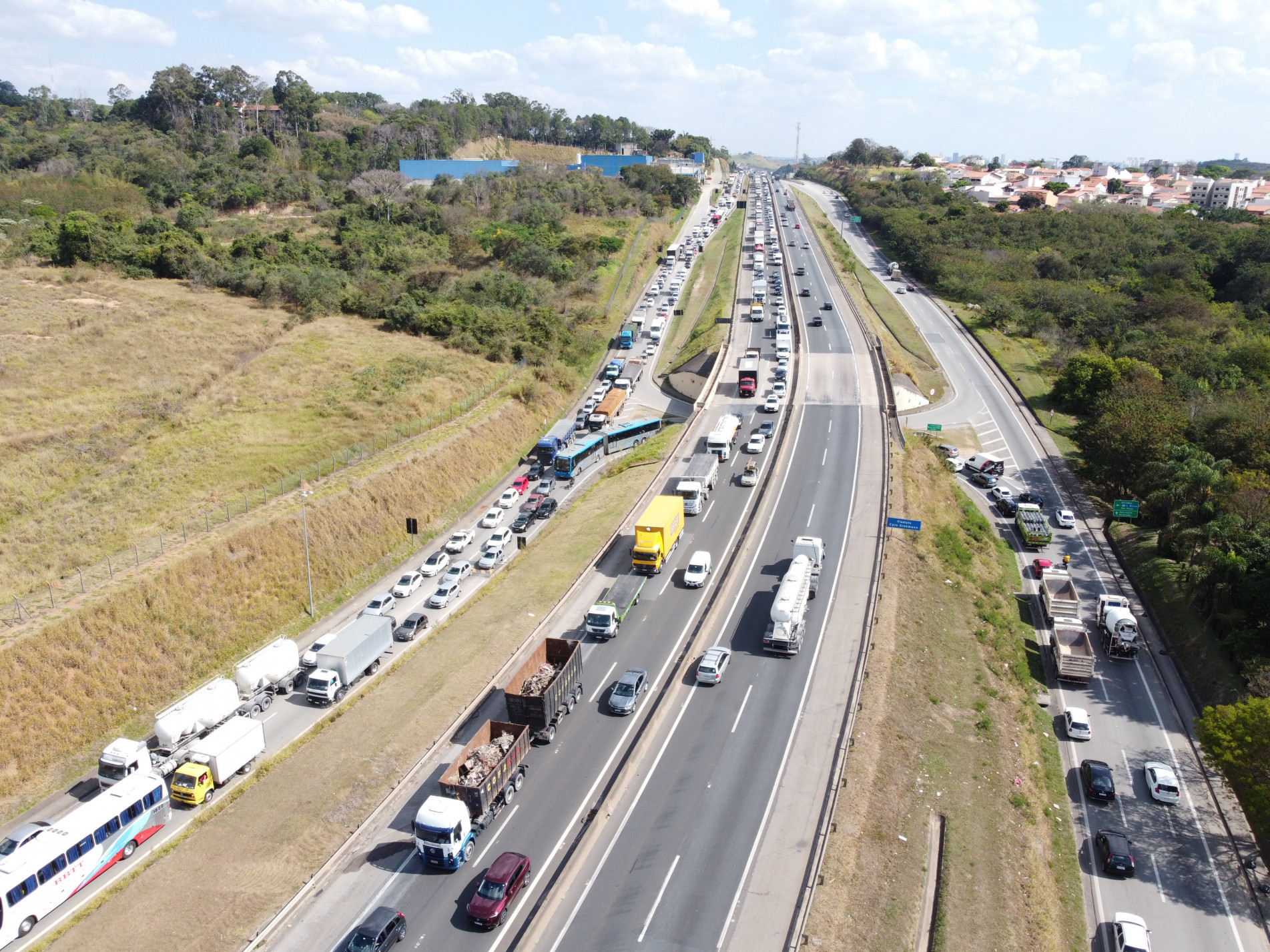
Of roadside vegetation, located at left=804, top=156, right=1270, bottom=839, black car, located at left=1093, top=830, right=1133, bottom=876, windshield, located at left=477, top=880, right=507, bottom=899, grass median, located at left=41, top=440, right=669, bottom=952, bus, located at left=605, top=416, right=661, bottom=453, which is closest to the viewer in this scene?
windshield, located at left=477, top=880, right=507, bottom=899

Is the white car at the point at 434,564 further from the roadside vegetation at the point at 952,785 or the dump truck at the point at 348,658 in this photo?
the roadside vegetation at the point at 952,785

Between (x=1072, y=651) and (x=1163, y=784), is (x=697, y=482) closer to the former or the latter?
(x=1072, y=651)

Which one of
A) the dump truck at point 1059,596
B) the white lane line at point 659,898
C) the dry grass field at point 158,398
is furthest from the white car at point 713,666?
the dry grass field at point 158,398

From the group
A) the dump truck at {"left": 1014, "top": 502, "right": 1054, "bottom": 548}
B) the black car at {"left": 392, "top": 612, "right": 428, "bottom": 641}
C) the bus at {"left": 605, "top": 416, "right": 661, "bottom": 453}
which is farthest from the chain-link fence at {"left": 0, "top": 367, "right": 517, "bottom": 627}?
the dump truck at {"left": 1014, "top": 502, "right": 1054, "bottom": 548}

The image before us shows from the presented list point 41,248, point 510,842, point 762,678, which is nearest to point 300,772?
point 510,842

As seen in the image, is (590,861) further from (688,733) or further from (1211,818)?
(1211,818)

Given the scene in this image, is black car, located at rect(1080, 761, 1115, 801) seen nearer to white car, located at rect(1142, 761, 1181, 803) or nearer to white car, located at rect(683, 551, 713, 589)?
white car, located at rect(1142, 761, 1181, 803)

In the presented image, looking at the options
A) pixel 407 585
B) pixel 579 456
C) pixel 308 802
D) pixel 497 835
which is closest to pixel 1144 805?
pixel 497 835
